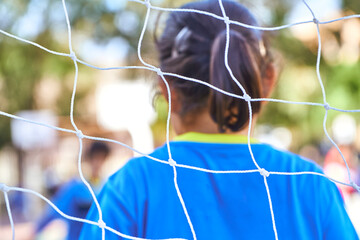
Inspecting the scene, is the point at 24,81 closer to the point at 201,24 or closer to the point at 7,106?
the point at 7,106

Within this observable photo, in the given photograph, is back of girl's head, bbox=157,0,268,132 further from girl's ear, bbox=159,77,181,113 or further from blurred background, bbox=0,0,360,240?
blurred background, bbox=0,0,360,240

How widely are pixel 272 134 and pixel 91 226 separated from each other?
465 inches

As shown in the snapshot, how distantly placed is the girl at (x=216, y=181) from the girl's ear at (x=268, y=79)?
0.11 feet

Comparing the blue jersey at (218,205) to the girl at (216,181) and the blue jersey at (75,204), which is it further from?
the blue jersey at (75,204)

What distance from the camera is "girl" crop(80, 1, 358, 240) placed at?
0.89 m

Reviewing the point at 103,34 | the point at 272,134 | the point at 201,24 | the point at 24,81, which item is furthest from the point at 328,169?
the point at 272,134

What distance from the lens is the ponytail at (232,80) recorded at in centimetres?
96

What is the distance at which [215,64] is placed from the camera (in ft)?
3.14

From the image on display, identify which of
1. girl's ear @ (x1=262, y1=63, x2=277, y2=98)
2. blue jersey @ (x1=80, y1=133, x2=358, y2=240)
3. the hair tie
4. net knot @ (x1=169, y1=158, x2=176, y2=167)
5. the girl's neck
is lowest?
blue jersey @ (x1=80, y1=133, x2=358, y2=240)

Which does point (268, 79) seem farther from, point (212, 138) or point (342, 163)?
point (342, 163)

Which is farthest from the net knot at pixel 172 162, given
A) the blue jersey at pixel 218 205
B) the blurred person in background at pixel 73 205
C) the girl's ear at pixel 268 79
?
the blurred person in background at pixel 73 205

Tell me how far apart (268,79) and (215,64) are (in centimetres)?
15

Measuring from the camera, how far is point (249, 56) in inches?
38.4

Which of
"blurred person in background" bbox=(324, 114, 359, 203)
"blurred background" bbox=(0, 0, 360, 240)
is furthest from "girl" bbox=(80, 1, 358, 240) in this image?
"blurred background" bbox=(0, 0, 360, 240)
